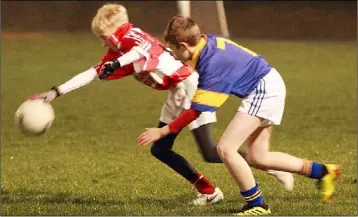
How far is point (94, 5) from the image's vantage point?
37.3 metres

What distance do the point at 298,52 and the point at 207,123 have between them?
18815 mm

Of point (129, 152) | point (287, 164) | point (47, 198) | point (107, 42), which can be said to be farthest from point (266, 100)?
point (129, 152)

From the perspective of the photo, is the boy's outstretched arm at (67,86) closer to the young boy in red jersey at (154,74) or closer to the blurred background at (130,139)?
the young boy in red jersey at (154,74)

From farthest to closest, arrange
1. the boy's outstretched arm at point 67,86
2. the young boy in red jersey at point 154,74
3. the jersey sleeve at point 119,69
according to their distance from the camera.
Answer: the jersey sleeve at point 119,69 < the young boy in red jersey at point 154,74 < the boy's outstretched arm at point 67,86

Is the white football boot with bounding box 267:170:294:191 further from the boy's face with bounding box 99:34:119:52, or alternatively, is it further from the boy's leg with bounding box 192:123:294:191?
the boy's face with bounding box 99:34:119:52

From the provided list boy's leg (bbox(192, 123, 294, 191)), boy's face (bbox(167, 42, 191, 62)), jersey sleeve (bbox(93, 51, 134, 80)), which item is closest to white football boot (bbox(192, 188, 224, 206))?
boy's leg (bbox(192, 123, 294, 191))

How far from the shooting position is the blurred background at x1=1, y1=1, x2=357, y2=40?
113 ft

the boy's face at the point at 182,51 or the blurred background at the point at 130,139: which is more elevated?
the boy's face at the point at 182,51

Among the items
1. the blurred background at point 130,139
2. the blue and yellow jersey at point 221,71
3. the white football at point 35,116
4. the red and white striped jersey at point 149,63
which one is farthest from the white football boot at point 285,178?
the white football at point 35,116

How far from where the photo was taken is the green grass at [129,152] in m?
6.22

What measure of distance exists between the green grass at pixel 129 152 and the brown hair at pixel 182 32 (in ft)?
3.99

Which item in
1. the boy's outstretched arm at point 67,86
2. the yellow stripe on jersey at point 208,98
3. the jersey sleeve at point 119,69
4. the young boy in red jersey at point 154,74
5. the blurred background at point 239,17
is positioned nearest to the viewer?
the yellow stripe on jersey at point 208,98

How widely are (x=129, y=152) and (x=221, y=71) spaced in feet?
12.0

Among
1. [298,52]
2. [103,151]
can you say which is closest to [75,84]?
[103,151]
